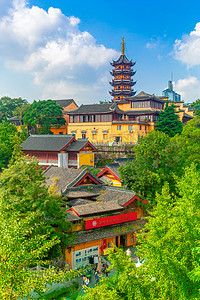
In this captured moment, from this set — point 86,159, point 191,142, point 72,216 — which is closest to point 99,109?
point 86,159

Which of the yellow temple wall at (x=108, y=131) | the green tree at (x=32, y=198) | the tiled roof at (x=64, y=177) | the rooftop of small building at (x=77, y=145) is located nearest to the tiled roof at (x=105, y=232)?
the green tree at (x=32, y=198)

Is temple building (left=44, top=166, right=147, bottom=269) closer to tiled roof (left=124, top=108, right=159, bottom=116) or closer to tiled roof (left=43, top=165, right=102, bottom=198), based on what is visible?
tiled roof (left=43, top=165, right=102, bottom=198)

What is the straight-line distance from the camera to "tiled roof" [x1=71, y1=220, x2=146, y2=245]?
16.4 metres

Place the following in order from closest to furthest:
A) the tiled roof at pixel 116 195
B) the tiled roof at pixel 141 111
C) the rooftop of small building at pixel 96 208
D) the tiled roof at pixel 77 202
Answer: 1. the rooftop of small building at pixel 96 208
2. the tiled roof at pixel 77 202
3. the tiled roof at pixel 116 195
4. the tiled roof at pixel 141 111

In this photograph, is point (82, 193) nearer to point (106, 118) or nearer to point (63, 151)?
point (63, 151)

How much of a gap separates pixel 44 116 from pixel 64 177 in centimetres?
3174

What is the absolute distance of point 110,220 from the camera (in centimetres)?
1805

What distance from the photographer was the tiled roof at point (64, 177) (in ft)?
72.4

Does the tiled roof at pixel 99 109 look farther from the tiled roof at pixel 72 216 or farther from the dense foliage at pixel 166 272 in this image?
the dense foliage at pixel 166 272

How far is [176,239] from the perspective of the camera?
8984mm

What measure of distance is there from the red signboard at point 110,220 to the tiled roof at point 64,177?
4.63 meters

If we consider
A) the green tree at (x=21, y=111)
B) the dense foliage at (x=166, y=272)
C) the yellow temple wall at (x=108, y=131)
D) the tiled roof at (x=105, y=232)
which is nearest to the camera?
the dense foliage at (x=166, y=272)

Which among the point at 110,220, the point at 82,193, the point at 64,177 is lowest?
the point at 110,220

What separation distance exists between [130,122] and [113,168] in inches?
753
